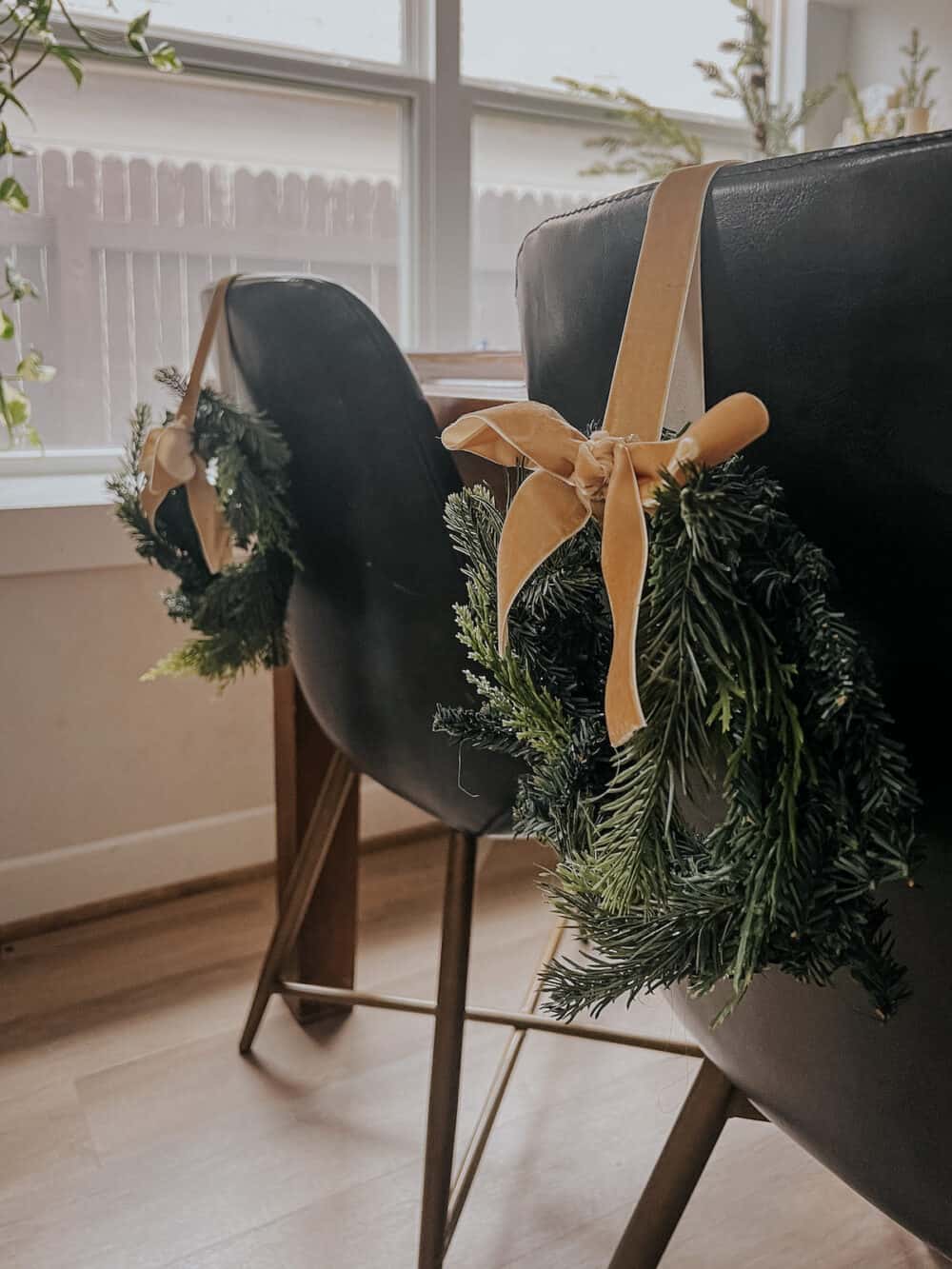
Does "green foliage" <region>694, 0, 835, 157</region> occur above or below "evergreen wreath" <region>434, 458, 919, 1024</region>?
above

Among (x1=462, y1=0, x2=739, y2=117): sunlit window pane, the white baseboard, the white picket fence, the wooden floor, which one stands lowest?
the wooden floor

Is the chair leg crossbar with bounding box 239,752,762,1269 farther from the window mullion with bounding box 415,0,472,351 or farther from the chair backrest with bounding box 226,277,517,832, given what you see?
the window mullion with bounding box 415,0,472,351

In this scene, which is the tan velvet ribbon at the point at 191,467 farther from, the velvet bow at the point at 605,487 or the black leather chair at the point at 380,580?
the velvet bow at the point at 605,487

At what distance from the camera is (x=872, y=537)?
410mm

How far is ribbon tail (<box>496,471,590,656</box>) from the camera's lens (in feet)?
1.46

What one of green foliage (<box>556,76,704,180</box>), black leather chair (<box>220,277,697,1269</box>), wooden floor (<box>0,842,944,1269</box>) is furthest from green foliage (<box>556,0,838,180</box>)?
wooden floor (<box>0,842,944,1269</box>)

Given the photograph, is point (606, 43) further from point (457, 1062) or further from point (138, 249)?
point (457, 1062)

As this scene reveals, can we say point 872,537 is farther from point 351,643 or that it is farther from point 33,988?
point 33,988

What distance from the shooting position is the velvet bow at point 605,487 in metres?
0.39

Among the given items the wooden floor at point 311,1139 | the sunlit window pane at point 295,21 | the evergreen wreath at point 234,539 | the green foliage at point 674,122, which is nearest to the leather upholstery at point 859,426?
the evergreen wreath at point 234,539

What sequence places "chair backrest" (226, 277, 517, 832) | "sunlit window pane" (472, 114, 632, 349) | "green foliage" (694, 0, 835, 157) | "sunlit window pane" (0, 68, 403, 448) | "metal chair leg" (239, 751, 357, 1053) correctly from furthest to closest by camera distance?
1. "sunlit window pane" (472, 114, 632, 349)
2. "green foliage" (694, 0, 835, 157)
3. "sunlit window pane" (0, 68, 403, 448)
4. "metal chair leg" (239, 751, 357, 1053)
5. "chair backrest" (226, 277, 517, 832)

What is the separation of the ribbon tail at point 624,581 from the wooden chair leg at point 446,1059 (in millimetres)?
613

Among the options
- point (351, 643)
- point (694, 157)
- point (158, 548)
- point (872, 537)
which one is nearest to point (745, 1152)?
point (351, 643)

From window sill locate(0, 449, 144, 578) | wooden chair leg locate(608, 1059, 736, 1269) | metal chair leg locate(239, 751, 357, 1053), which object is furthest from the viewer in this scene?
window sill locate(0, 449, 144, 578)
